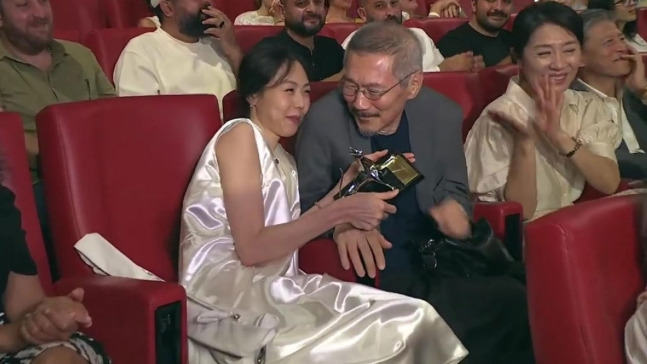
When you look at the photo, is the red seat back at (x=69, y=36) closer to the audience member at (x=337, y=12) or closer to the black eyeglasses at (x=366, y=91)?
the black eyeglasses at (x=366, y=91)

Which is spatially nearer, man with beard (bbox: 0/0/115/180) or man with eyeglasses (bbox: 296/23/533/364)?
man with eyeglasses (bbox: 296/23/533/364)

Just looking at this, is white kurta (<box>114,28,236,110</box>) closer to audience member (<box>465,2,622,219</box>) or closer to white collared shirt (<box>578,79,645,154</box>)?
audience member (<box>465,2,622,219</box>)

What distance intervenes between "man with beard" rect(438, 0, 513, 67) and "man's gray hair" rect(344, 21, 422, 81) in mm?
1567

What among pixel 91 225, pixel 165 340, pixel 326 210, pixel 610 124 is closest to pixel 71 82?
pixel 91 225

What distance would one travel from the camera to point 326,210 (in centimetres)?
174

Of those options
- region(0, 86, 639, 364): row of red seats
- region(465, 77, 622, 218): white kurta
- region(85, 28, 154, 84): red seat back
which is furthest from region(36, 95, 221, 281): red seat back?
region(85, 28, 154, 84): red seat back

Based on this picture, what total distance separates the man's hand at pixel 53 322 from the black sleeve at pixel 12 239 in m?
0.13

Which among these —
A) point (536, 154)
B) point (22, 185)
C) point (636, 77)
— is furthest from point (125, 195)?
point (636, 77)

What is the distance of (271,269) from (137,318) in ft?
1.34

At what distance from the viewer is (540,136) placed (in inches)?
88.2


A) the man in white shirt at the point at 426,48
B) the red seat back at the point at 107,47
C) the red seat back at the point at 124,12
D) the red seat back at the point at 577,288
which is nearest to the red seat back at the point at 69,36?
the red seat back at the point at 107,47

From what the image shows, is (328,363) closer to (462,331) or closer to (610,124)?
(462,331)

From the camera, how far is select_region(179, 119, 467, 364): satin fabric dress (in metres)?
1.64

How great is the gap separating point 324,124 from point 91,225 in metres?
0.55
